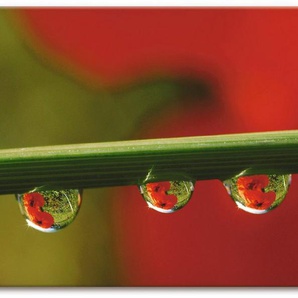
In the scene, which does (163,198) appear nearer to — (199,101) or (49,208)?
(49,208)

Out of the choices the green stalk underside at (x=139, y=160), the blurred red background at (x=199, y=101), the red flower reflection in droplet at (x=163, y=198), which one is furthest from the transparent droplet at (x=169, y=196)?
the blurred red background at (x=199, y=101)

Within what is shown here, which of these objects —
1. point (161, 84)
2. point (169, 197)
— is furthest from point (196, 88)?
point (169, 197)

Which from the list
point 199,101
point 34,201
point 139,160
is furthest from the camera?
point 199,101

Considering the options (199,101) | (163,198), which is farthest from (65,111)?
(163,198)

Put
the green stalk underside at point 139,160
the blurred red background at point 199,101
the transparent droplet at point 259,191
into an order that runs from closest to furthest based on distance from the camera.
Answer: the green stalk underside at point 139,160
the transparent droplet at point 259,191
the blurred red background at point 199,101

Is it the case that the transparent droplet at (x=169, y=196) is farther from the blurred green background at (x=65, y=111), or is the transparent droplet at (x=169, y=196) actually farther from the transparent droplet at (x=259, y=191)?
the blurred green background at (x=65, y=111)
